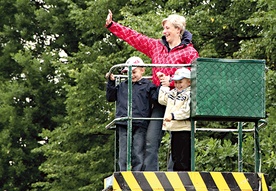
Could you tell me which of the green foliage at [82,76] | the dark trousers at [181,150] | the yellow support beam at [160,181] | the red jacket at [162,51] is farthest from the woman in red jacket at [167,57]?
the green foliage at [82,76]

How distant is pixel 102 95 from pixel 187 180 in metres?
16.2

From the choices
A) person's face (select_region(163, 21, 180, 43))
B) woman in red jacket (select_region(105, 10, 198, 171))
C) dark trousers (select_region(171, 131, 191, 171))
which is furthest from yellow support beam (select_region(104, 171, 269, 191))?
person's face (select_region(163, 21, 180, 43))

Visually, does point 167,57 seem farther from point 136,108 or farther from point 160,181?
point 160,181

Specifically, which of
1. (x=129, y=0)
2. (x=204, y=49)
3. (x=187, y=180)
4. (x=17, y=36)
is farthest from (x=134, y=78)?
(x=17, y=36)

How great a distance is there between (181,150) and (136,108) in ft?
2.06

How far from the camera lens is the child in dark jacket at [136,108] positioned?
10516 millimetres

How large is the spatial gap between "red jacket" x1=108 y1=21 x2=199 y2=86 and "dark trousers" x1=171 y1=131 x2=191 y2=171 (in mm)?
625

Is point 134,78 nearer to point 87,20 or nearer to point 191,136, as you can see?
point 191,136

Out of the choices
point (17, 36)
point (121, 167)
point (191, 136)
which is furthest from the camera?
point (17, 36)

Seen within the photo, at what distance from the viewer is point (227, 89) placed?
9.96m

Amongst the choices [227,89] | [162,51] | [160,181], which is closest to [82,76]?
[162,51]

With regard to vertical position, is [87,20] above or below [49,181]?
above

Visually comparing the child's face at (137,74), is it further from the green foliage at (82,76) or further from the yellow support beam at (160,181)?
the green foliage at (82,76)

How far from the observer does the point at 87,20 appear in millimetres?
28250
